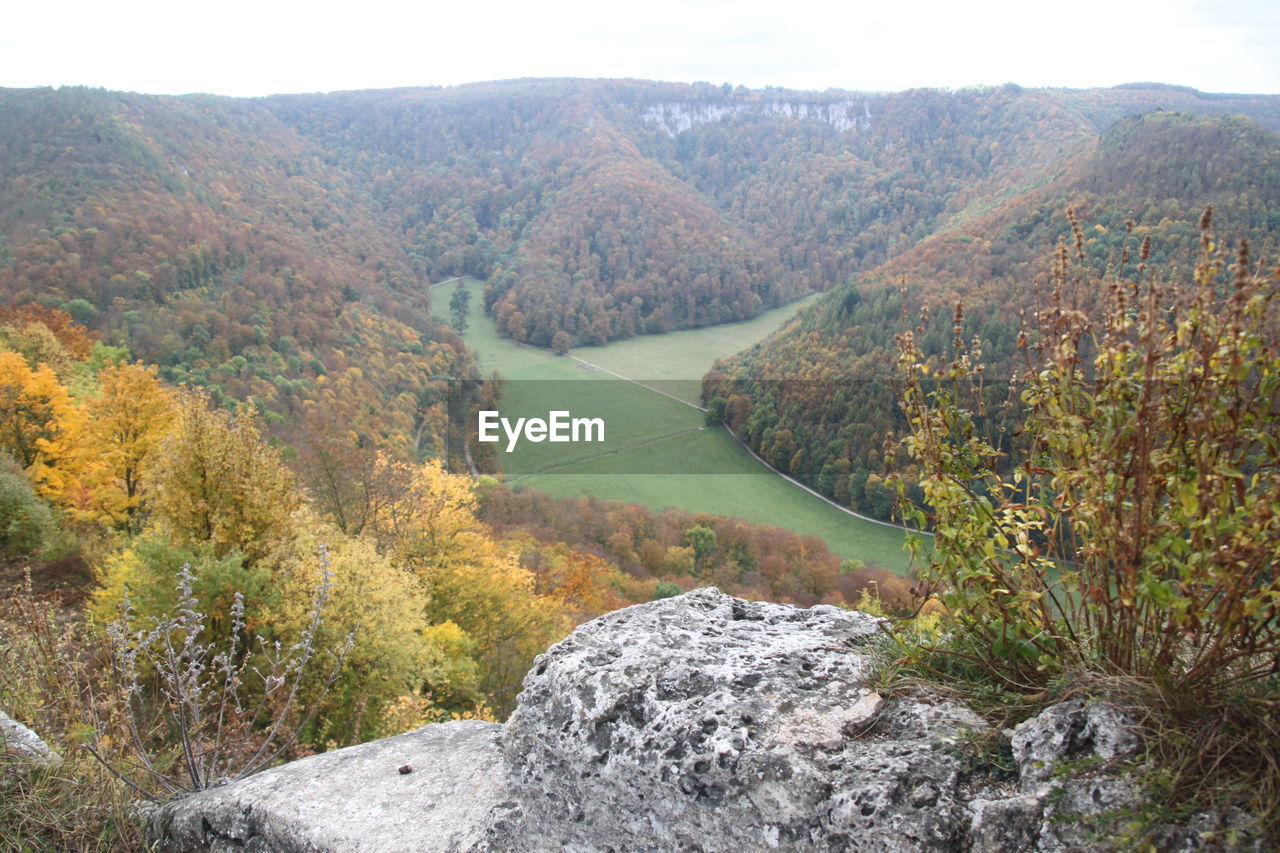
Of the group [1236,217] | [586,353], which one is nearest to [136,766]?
[1236,217]

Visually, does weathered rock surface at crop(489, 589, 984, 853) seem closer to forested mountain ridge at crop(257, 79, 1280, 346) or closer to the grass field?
the grass field

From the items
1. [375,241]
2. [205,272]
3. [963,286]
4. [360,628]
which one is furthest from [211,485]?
[375,241]

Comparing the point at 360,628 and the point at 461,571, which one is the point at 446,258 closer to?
the point at 461,571

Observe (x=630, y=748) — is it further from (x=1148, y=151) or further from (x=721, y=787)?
(x=1148, y=151)

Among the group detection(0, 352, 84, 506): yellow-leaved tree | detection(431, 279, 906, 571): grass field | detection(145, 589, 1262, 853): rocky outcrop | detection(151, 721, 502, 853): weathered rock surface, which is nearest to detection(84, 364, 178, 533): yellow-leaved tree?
detection(0, 352, 84, 506): yellow-leaved tree

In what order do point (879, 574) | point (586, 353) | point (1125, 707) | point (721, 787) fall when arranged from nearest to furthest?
point (1125, 707) < point (721, 787) < point (879, 574) < point (586, 353)

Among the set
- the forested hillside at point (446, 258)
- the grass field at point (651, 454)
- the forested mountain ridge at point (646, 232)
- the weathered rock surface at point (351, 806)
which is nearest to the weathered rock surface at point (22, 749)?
the weathered rock surface at point (351, 806)
